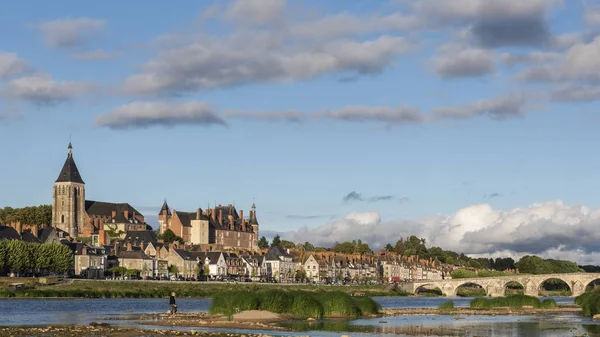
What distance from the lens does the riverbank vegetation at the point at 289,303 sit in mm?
54750

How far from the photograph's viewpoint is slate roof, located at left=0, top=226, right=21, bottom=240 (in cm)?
14862

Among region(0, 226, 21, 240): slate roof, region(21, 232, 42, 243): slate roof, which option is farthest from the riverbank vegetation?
region(21, 232, 42, 243): slate roof

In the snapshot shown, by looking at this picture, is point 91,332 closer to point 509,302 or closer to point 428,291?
point 509,302

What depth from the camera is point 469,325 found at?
55094 mm

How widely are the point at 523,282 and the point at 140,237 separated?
82.8 m

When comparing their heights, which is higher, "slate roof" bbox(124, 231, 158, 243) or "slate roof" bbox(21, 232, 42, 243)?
"slate roof" bbox(124, 231, 158, 243)

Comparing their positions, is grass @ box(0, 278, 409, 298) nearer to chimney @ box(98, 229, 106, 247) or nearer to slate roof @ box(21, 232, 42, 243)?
slate roof @ box(21, 232, 42, 243)

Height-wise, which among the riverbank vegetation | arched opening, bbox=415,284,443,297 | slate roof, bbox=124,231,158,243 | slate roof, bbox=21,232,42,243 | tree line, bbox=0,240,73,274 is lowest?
arched opening, bbox=415,284,443,297

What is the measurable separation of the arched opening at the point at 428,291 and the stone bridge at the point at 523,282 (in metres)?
1.72

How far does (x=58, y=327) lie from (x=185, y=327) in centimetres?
630

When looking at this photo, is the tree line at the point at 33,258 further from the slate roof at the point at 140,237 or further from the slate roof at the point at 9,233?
the slate roof at the point at 140,237

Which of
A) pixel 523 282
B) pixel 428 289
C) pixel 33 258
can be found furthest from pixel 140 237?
pixel 523 282

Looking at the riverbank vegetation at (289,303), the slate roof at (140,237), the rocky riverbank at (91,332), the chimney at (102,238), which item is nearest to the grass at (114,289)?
the riverbank vegetation at (289,303)

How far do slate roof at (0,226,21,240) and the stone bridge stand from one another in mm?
66075
